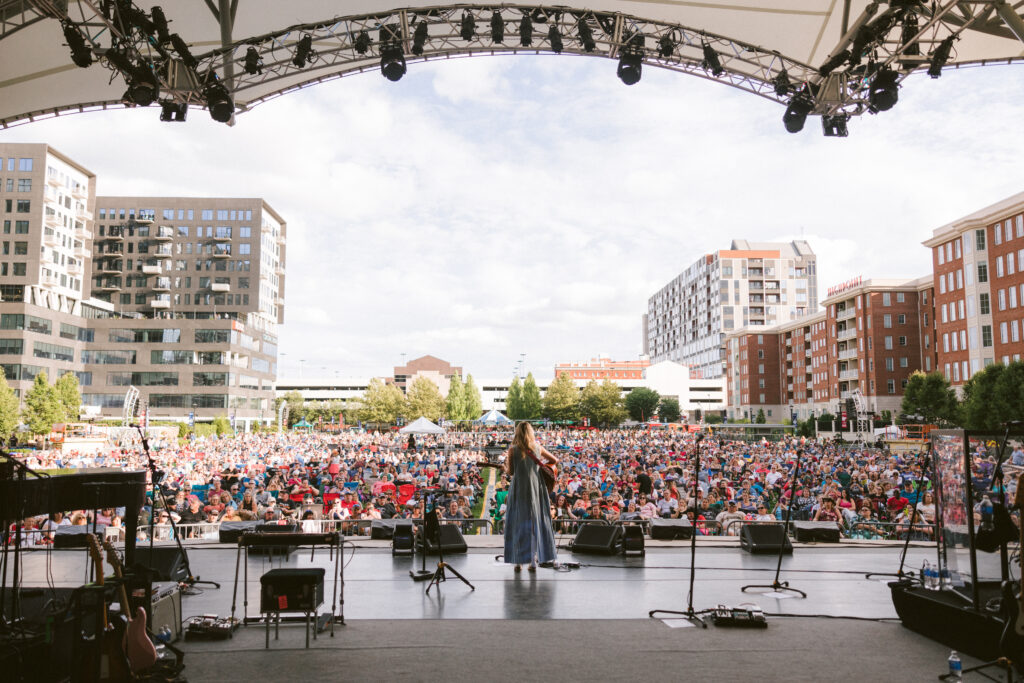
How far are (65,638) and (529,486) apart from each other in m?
4.67

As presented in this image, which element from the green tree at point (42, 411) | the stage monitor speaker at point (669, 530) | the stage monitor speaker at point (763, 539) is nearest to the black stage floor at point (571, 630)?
the stage monitor speaker at point (763, 539)

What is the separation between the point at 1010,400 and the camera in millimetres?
36750

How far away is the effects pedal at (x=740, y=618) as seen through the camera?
6.06 metres

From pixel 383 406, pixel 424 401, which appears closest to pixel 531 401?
pixel 424 401

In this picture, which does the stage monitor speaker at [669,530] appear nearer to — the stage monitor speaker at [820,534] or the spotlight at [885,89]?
the stage monitor speaker at [820,534]

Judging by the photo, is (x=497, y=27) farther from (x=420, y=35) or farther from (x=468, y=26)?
(x=420, y=35)

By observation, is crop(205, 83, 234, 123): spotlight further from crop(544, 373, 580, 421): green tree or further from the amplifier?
crop(544, 373, 580, 421): green tree

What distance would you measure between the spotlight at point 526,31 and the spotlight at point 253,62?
170 inches

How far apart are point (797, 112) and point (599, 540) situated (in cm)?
797

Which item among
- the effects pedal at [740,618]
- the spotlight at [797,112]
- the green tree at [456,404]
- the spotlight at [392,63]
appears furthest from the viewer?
the green tree at [456,404]

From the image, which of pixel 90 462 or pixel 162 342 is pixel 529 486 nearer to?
pixel 90 462

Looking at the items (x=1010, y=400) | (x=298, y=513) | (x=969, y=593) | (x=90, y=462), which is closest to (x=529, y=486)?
(x=969, y=593)

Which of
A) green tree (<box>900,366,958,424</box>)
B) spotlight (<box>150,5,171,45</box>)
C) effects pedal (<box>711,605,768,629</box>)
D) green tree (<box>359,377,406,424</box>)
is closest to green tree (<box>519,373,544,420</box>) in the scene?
green tree (<box>359,377,406,424</box>)

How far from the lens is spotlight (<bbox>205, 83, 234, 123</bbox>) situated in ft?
36.1
